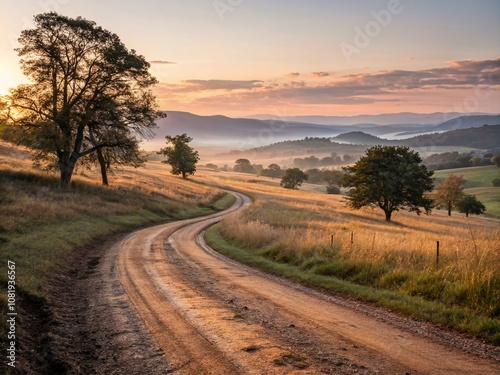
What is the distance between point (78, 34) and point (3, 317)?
3031cm

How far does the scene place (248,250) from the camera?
20.2 m

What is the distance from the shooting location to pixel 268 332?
7582 millimetres

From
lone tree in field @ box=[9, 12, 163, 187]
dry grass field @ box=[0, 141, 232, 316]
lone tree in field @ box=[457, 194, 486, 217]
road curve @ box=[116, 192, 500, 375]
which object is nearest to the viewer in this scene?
road curve @ box=[116, 192, 500, 375]

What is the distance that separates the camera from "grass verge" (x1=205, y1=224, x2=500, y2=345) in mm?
7742

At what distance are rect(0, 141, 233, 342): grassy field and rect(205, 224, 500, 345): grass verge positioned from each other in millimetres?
8127

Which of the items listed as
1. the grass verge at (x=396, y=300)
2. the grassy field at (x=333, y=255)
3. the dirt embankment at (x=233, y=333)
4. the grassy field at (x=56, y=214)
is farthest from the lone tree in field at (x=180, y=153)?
the dirt embankment at (x=233, y=333)

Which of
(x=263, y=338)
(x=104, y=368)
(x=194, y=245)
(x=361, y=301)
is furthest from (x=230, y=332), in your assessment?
(x=194, y=245)

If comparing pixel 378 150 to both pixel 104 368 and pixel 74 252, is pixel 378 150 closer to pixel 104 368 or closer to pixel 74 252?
pixel 74 252

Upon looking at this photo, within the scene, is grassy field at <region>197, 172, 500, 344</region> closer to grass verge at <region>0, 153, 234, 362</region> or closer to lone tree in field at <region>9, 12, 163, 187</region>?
grass verge at <region>0, 153, 234, 362</region>

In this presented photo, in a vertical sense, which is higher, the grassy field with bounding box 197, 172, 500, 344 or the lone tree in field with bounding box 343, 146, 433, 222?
the lone tree in field with bounding box 343, 146, 433, 222

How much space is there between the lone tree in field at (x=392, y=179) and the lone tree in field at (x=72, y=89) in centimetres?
2526

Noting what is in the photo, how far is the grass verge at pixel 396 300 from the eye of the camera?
7.74 meters

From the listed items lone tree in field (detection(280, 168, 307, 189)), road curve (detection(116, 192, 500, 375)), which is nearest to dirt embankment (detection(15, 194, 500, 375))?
road curve (detection(116, 192, 500, 375))

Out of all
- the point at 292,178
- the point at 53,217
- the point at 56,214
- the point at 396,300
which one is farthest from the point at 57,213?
the point at 292,178
